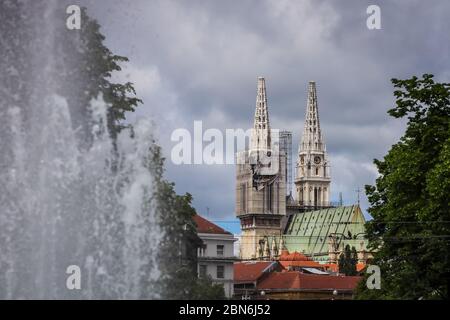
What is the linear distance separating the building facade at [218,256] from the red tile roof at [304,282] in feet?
137

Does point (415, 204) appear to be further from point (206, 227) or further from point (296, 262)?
point (296, 262)

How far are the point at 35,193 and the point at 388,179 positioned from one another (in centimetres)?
2301

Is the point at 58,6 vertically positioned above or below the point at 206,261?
above

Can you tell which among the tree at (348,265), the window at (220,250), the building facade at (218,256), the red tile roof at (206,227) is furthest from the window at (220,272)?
the tree at (348,265)

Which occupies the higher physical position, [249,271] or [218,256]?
[249,271]

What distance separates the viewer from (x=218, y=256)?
7338 centimetres

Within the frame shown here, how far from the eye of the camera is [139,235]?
121 feet

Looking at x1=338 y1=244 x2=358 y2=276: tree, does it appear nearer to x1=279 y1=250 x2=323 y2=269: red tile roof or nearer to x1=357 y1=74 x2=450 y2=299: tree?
x1=279 y1=250 x2=323 y2=269: red tile roof

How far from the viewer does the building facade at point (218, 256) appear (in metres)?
69.7

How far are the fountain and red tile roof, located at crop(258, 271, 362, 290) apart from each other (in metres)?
79.8

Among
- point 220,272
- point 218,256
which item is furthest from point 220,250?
point 220,272

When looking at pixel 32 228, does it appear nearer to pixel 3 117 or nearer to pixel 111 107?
pixel 3 117

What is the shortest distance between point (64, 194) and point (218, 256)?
121ft
